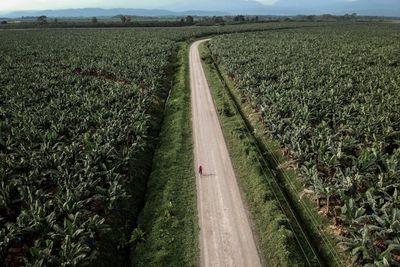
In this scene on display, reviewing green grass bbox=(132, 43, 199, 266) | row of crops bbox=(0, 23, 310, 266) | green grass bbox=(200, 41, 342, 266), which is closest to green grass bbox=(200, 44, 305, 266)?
green grass bbox=(200, 41, 342, 266)

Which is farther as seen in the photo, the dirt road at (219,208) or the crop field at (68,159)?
the dirt road at (219,208)

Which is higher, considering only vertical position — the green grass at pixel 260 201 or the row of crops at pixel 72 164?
the row of crops at pixel 72 164

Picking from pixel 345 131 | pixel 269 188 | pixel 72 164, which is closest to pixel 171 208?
pixel 269 188

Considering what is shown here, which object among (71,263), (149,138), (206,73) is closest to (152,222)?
(71,263)

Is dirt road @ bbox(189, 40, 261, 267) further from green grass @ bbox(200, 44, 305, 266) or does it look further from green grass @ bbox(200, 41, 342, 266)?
green grass @ bbox(200, 41, 342, 266)

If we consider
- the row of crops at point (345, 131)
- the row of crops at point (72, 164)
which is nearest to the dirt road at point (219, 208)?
the row of crops at point (72, 164)

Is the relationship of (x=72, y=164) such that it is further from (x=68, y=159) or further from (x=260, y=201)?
(x=260, y=201)

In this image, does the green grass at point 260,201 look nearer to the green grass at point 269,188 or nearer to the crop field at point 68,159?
the green grass at point 269,188
